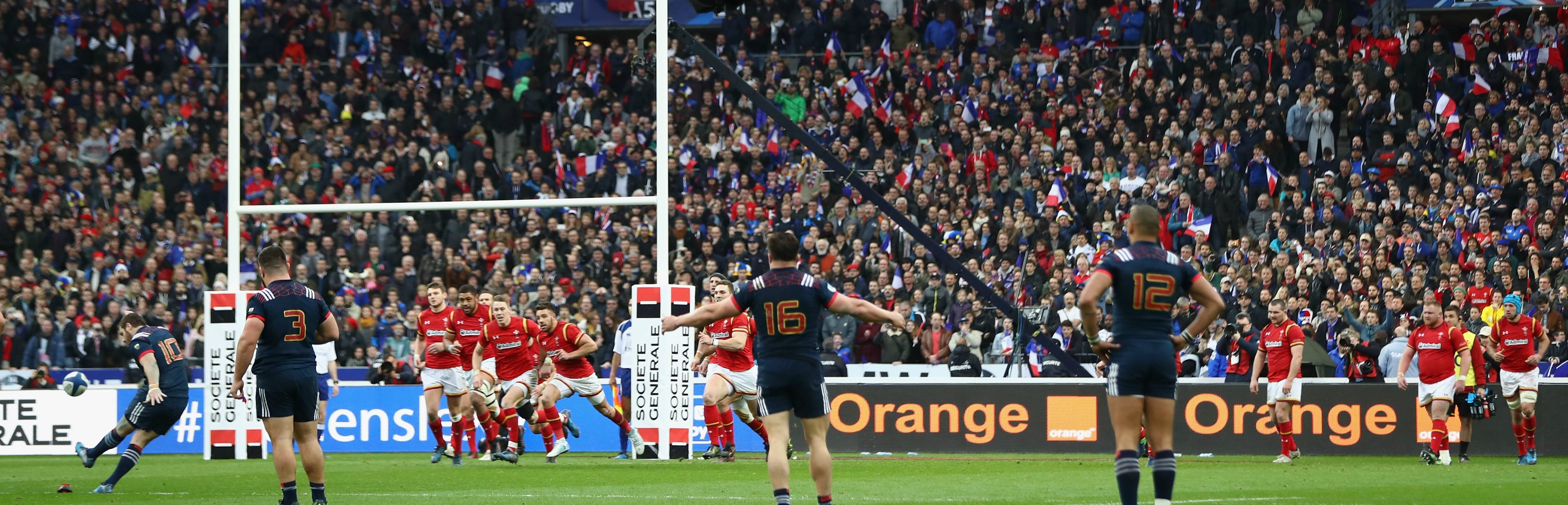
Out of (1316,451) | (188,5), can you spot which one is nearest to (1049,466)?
(1316,451)

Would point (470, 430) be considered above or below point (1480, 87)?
below

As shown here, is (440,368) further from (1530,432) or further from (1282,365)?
(1530,432)

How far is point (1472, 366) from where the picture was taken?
20.0 metres

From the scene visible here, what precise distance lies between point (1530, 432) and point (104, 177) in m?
23.7

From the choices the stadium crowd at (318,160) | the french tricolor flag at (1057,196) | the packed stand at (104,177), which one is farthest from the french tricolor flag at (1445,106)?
the packed stand at (104,177)

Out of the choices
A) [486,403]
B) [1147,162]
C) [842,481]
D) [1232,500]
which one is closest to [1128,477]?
[1232,500]

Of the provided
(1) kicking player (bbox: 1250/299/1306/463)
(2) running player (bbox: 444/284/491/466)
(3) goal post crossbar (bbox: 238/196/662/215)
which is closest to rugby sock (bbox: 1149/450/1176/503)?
(1) kicking player (bbox: 1250/299/1306/463)

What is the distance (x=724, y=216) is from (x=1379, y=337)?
35.0 ft

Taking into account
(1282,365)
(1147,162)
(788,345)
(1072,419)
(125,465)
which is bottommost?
(1072,419)

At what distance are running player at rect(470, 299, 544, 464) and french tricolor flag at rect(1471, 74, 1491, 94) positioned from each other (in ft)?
52.1

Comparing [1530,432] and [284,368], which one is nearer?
[284,368]

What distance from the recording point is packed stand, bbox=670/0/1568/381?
23672mm

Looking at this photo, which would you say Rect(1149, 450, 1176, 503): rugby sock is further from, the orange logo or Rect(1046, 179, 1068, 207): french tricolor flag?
Rect(1046, 179, 1068, 207): french tricolor flag

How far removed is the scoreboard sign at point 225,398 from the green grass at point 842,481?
0.55 meters
